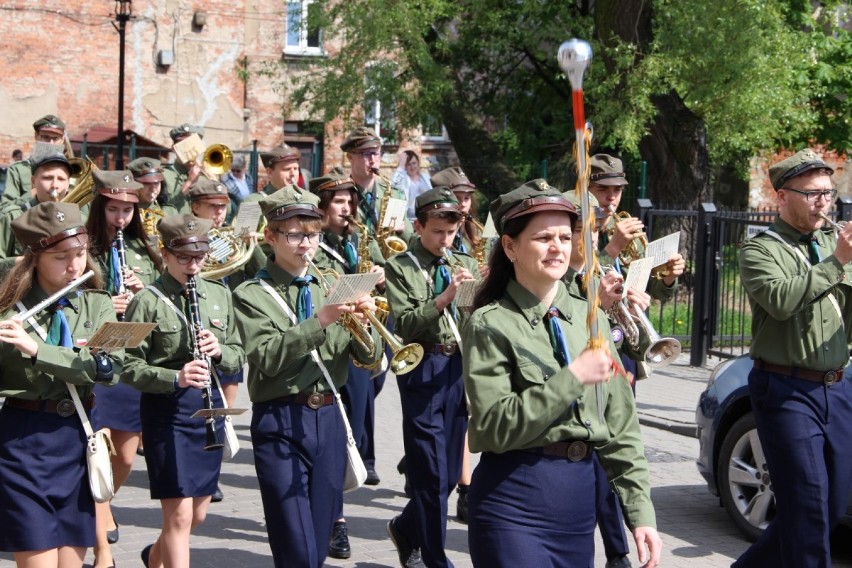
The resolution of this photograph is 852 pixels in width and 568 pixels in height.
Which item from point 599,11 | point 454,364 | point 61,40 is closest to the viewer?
point 454,364

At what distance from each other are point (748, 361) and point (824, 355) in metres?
2.38

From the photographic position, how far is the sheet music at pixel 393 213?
930 centimetres

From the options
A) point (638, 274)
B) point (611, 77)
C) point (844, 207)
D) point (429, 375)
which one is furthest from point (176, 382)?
point (611, 77)

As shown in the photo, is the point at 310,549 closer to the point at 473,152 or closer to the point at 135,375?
the point at 135,375

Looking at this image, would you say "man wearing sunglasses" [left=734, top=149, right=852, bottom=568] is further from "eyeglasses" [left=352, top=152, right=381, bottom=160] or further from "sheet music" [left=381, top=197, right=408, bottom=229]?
"eyeglasses" [left=352, top=152, right=381, bottom=160]

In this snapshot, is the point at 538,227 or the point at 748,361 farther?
the point at 748,361

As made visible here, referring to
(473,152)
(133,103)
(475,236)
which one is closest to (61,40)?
(133,103)

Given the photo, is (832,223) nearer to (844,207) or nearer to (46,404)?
(46,404)

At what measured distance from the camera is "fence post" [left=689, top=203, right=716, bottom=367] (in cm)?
1482

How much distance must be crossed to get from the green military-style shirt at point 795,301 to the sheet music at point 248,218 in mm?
4093

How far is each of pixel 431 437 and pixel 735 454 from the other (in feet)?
6.77

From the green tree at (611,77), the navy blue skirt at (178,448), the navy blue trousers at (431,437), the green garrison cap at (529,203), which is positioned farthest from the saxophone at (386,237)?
the green tree at (611,77)

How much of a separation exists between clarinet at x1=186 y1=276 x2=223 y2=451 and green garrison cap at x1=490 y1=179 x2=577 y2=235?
224 cm

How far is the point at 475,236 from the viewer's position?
9203mm
